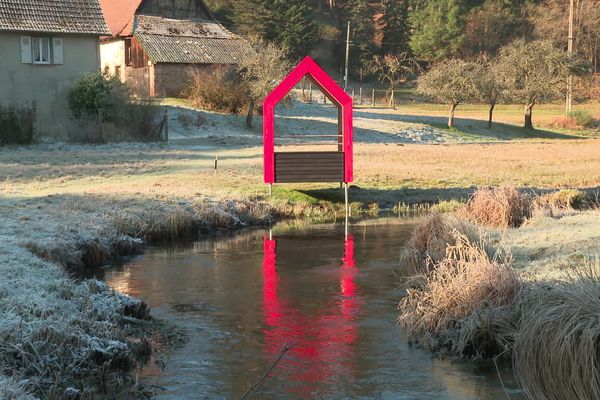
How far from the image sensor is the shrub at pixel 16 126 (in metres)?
36.0

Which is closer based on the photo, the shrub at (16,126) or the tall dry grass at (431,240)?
the tall dry grass at (431,240)

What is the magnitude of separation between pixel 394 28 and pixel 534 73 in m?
34.7

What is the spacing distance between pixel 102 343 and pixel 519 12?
93.3 m

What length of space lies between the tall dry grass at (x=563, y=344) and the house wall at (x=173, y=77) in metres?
49.5

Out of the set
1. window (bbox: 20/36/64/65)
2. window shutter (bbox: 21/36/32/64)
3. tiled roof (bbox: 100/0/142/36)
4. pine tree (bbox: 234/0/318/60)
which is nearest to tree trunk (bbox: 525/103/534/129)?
pine tree (bbox: 234/0/318/60)

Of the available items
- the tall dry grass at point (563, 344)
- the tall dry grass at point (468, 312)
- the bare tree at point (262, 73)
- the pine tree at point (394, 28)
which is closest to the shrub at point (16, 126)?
the bare tree at point (262, 73)

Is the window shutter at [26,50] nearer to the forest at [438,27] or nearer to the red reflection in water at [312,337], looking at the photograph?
the red reflection in water at [312,337]

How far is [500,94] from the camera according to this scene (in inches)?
2454

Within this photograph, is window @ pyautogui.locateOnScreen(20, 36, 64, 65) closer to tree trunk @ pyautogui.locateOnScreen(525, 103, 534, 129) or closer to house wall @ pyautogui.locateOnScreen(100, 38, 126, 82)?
house wall @ pyautogui.locateOnScreen(100, 38, 126, 82)

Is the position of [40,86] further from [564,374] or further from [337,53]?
[337,53]

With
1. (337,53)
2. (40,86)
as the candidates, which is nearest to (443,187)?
(40,86)

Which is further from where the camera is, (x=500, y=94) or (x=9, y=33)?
(x=500, y=94)

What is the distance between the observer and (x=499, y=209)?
18828mm

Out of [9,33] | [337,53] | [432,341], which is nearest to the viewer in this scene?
[432,341]
